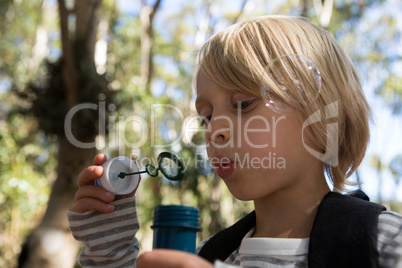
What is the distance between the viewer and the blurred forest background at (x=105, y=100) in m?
3.32

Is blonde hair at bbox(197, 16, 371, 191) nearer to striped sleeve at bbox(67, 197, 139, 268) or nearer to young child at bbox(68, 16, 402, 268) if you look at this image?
young child at bbox(68, 16, 402, 268)

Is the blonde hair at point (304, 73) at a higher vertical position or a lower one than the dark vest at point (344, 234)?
higher

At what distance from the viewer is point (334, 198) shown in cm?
98

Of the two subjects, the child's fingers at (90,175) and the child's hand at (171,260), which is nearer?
the child's hand at (171,260)

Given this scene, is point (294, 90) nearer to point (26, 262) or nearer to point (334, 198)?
point (334, 198)

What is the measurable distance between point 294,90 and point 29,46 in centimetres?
1275

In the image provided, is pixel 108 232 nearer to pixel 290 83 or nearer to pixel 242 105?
pixel 242 105

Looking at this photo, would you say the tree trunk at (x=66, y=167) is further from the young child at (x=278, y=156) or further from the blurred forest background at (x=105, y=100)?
the young child at (x=278, y=156)

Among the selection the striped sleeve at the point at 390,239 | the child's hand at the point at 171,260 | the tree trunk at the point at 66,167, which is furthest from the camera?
the tree trunk at the point at 66,167

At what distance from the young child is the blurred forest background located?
0.41m

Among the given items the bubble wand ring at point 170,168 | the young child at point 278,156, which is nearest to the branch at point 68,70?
the young child at point 278,156

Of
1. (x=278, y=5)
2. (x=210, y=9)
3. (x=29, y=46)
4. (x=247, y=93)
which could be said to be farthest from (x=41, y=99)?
(x=29, y=46)

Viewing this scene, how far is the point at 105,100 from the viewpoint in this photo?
11.2ft

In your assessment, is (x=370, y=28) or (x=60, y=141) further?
(x=370, y=28)
